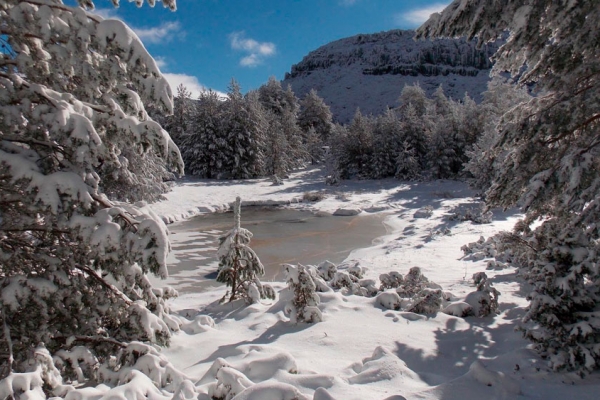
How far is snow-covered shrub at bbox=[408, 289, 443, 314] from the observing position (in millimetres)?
6957

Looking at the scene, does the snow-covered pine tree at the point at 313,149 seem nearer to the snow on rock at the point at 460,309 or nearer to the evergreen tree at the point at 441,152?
the evergreen tree at the point at 441,152

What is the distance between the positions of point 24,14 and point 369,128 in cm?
3953

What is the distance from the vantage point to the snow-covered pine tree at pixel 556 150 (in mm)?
4512

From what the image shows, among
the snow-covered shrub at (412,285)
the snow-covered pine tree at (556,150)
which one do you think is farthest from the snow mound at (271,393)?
the snow-covered shrub at (412,285)

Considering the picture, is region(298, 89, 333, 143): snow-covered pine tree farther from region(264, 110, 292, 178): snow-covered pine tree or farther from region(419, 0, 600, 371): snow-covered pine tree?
region(419, 0, 600, 371): snow-covered pine tree

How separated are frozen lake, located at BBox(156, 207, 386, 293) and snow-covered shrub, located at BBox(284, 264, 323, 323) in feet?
18.0

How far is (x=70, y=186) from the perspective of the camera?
3.46 m

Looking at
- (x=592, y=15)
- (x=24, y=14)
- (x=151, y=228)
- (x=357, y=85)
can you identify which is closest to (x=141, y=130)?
(x=151, y=228)

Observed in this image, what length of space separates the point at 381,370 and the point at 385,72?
12424cm

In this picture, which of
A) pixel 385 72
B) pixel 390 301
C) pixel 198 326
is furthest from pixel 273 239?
pixel 385 72

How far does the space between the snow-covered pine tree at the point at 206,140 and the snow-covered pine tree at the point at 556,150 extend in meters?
34.4

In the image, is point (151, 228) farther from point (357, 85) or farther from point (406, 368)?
point (357, 85)

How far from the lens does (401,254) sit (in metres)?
14.0

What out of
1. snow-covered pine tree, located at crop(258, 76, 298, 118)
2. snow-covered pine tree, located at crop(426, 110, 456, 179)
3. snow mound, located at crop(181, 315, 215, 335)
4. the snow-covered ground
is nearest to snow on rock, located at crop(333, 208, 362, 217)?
the snow-covered ground
